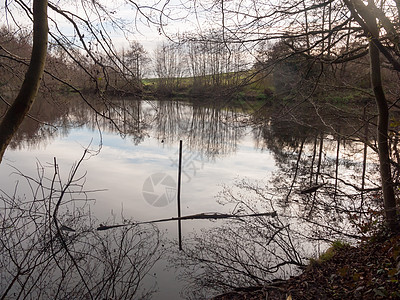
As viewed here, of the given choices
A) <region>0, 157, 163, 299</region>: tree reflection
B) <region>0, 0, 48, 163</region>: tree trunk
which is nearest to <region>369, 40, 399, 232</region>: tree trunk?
<region>0, 157, 163, 299</region>: tree reflection

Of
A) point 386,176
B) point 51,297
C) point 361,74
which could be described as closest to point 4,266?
point 51,297

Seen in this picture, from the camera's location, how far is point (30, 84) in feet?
8.69

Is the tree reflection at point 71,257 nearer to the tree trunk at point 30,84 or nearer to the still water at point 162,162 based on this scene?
the still water at point 162,162

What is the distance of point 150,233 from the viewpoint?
704 centimetres

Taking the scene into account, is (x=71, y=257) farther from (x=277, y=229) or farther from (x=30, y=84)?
(x=277, y=229)

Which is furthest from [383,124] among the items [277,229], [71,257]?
[71,257]

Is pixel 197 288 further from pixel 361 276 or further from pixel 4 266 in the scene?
pixel 4 266

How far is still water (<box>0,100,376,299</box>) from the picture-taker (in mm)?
5418

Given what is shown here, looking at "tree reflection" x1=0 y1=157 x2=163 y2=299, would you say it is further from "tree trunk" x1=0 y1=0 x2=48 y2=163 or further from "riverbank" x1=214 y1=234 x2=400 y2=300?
"riverbank" x1=214 y1=234 x2=400 y2=300

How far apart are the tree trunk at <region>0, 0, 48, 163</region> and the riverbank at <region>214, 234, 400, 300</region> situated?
3.27 meters

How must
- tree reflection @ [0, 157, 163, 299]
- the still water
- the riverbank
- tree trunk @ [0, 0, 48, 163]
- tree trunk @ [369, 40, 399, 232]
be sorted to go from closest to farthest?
1. tree trunk @ [0, 0, 48, 163]
2. the riverbank
3. tree reflection @ [0, 157, 163, 299]
4. tree trunk @ [369, 40, 399, 232]
5. the still water

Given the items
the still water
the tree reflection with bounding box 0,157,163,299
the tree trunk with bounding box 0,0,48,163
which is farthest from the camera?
Result: the still water

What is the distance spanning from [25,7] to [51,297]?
3.71m

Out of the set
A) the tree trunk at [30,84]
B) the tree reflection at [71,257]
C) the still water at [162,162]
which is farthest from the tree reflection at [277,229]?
the tree trunk at [30,84]
